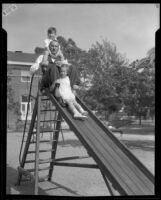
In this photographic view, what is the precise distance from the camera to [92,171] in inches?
271

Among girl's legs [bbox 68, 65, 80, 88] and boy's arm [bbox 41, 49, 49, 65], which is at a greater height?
boy's arm [bbox 41, 49, 49, 65]

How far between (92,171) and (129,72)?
4.06m

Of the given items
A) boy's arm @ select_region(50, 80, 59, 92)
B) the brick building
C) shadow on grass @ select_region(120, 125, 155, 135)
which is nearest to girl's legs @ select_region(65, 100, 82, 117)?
boy's arm @ select_region(50, 80, 59, 92)

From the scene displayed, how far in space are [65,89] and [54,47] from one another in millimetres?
868

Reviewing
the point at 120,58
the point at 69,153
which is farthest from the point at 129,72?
the point at 69,153

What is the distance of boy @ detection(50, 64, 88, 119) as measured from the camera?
4354 mm

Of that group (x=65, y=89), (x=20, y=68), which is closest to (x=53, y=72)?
(x=65, y=89)

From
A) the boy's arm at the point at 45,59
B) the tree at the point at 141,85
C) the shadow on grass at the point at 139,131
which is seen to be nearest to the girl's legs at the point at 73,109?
the boy's arm at the point at 45,59

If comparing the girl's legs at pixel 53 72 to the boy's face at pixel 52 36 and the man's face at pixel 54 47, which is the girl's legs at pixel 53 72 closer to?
the man's face at pixel 54 47

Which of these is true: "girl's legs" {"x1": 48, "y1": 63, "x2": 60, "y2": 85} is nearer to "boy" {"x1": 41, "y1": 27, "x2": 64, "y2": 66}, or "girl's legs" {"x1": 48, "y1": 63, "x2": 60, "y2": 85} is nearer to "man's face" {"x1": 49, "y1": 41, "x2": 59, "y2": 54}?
"boy" {"x1": 41, "y1": 27, "x2": 64, "y2": 66}

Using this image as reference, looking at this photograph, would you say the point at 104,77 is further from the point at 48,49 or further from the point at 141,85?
the point at 48,49

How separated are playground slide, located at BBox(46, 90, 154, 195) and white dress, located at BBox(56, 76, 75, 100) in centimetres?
17
